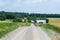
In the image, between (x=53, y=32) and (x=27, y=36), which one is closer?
(x=27, y=36)

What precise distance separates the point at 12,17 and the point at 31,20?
542 inches

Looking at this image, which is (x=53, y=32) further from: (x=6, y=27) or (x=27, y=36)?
(x=6, y=27)

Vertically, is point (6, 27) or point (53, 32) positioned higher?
point (53, 32)

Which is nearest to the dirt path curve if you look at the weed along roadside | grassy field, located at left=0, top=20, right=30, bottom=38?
the weed along roadside

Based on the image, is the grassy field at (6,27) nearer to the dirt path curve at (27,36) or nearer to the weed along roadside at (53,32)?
the dirt path curve at (27,36)

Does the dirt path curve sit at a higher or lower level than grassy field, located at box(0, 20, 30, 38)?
higher

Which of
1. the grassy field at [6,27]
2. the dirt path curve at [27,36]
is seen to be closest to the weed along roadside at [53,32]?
the dirt path curve at [27,36]

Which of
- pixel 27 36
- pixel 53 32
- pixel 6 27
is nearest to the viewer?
pixel 27 36

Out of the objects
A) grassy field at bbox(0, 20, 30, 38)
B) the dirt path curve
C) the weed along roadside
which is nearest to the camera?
the dirt path curve

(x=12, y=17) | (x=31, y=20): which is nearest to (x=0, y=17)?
(x=12, y=17)

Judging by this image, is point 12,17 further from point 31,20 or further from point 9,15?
point 31,20

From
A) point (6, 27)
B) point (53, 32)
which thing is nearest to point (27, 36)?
point (53, 32)

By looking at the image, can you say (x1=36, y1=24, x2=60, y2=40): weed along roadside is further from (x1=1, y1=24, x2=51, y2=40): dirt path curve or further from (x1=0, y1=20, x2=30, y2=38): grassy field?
(x1=0, y1=20, x2=30, y2=38): grassy field

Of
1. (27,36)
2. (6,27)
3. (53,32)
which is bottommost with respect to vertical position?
(6,27)
